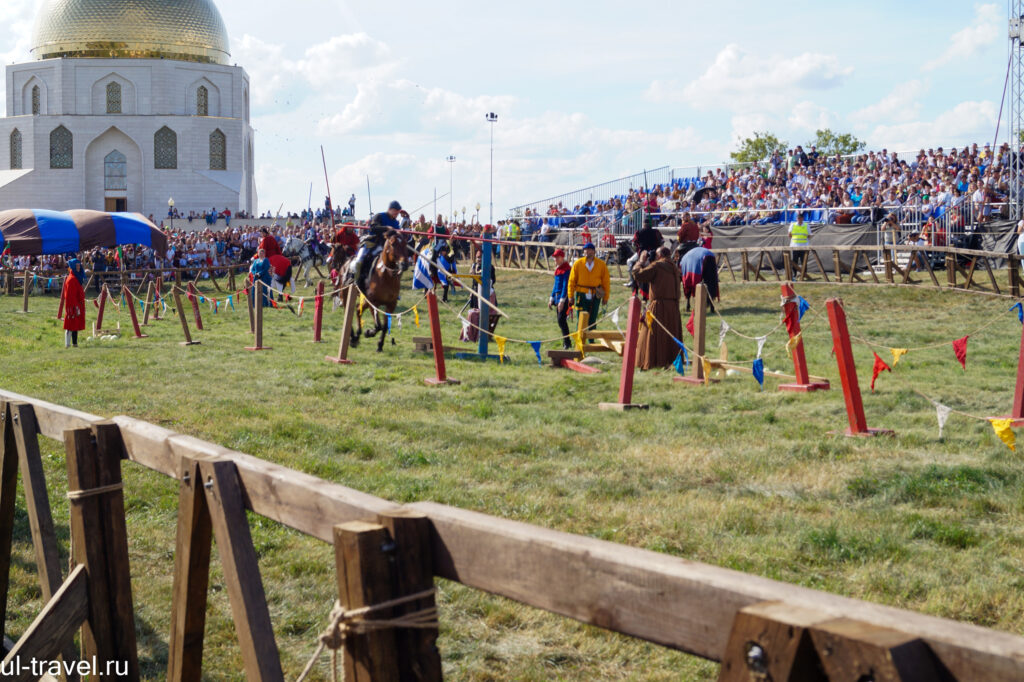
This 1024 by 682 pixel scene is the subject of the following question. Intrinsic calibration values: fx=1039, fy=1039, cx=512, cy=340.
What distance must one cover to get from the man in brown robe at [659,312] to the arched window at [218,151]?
63.9 metres

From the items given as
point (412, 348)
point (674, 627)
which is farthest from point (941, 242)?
point (674, 627)

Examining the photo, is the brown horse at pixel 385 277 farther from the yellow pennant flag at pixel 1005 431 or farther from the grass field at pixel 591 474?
the yellow pennant flag at pixel 1005 431

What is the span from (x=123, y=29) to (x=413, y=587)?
76.1 metres

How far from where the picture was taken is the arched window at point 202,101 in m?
72.1

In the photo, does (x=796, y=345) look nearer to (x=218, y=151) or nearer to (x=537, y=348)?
(x=537, y=348)

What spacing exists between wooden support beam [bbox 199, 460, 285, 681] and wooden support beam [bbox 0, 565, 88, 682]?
1.13m

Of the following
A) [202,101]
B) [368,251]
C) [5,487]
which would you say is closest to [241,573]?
[5,487]

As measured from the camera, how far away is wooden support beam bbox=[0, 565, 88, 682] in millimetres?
3867

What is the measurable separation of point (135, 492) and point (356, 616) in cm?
535

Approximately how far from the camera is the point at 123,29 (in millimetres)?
70562

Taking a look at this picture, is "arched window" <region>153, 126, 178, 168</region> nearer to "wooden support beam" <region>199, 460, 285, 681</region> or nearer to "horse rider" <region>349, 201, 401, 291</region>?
"horse rider" <region>349, 201, 401, 291</region>

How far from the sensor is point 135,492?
23.9ft

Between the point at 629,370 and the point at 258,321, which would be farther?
the point at 258,321

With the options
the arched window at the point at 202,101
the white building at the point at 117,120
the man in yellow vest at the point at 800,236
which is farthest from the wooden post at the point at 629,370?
the arched window at the point at 202,101
